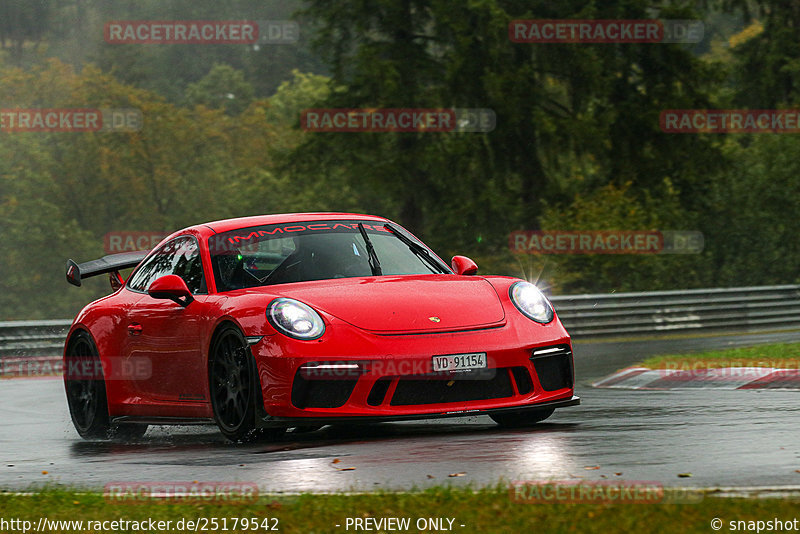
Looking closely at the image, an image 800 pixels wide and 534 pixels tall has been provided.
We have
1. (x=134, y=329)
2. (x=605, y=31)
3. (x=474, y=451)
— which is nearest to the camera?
(x=474, y=451)

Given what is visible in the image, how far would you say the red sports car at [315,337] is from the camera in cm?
814

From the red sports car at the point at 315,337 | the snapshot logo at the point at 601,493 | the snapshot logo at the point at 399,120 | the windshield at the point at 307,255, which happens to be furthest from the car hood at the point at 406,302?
the snapshot logo at the point at 399,120

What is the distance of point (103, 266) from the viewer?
1130cm

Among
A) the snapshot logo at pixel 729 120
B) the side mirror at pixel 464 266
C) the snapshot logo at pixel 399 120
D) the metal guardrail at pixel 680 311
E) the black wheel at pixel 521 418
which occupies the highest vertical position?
the side mirror at pixel 464 266

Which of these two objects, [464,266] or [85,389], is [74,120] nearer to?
[85,389]

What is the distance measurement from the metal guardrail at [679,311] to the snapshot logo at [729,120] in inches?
509

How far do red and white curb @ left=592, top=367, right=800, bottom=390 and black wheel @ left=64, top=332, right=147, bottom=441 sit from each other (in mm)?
5040

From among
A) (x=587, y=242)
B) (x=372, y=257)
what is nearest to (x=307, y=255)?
(x=372, y=257)

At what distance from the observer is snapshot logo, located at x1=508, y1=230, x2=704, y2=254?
34.7 m

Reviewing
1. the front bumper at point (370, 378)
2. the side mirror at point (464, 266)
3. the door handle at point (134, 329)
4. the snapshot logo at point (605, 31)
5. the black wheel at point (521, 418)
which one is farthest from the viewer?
the snapshot logo at point (605, 31)

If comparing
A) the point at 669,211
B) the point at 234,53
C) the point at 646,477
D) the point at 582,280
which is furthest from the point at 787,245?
the point at 234,53

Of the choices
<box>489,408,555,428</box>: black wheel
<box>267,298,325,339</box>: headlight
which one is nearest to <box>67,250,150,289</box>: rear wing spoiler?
<box>267,298,325,339</box>: headlight

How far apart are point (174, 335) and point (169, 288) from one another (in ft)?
1.29

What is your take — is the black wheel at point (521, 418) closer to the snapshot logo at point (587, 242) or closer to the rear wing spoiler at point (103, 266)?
the rear wing spoiler at point (103, 266)
